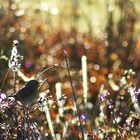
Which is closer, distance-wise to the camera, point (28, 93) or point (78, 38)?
point (28, 93)

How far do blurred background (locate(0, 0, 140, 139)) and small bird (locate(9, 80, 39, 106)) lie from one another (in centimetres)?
153

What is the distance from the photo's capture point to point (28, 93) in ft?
9.50

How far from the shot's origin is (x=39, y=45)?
5648 millimetres

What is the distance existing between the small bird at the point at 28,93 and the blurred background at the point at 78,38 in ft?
5.03

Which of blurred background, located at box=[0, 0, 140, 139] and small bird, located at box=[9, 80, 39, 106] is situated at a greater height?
blurred background, located at box=[0, 0, 140, 139]

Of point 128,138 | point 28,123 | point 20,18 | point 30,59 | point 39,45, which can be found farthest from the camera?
point 20,18

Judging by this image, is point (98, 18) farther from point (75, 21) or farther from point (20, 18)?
point (20, 18)

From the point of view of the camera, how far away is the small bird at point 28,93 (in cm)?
287

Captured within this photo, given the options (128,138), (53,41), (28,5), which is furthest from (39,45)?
(128,138)

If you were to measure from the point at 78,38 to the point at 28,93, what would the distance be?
3.17m

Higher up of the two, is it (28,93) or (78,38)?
(78,38)

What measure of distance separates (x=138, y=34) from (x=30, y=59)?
1.31 meters

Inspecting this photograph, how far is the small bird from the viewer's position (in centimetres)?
287

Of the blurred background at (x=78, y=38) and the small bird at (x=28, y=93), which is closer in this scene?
the small bird at (x=28, y=93)
